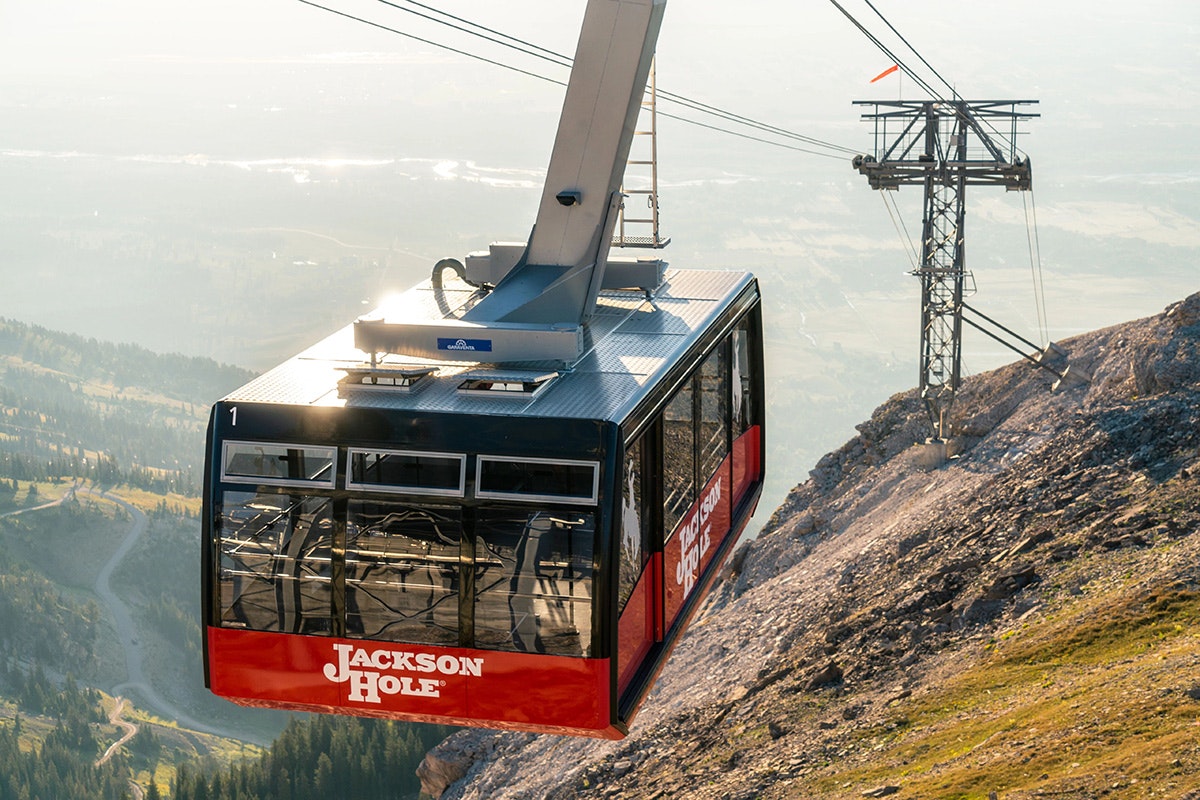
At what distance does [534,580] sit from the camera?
10.8 m

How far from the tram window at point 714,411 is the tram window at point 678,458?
56 centimetres

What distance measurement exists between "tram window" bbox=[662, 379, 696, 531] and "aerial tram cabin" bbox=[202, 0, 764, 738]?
81mm

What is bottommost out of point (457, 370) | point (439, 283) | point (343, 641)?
point (343, 641)

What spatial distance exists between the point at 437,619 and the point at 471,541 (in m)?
0.73

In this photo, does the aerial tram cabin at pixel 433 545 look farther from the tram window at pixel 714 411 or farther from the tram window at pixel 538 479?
the tram window at pixel 714 411

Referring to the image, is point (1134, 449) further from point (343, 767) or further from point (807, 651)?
point (343, 767)

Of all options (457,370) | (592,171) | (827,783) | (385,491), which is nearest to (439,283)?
(592,171)

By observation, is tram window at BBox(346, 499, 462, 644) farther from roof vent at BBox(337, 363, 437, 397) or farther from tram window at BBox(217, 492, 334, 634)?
roof vent at BBox(337, 363, 437, 397)

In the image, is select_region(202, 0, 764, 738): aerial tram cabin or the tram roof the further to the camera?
the tram roof

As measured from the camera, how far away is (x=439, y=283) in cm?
1628

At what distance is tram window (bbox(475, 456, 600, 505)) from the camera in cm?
1068

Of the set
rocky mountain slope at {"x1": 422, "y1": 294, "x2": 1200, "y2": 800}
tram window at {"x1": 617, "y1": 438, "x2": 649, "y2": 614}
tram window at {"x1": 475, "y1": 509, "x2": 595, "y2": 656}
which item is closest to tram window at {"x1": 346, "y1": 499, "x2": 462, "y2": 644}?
tram window at {"x1": 475, "y1": 509, "x2": 595, "y2": 656}

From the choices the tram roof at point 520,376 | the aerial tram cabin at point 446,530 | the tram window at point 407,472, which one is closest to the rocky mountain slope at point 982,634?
the tram roof at point 520,376

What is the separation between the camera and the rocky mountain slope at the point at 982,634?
2275cm
